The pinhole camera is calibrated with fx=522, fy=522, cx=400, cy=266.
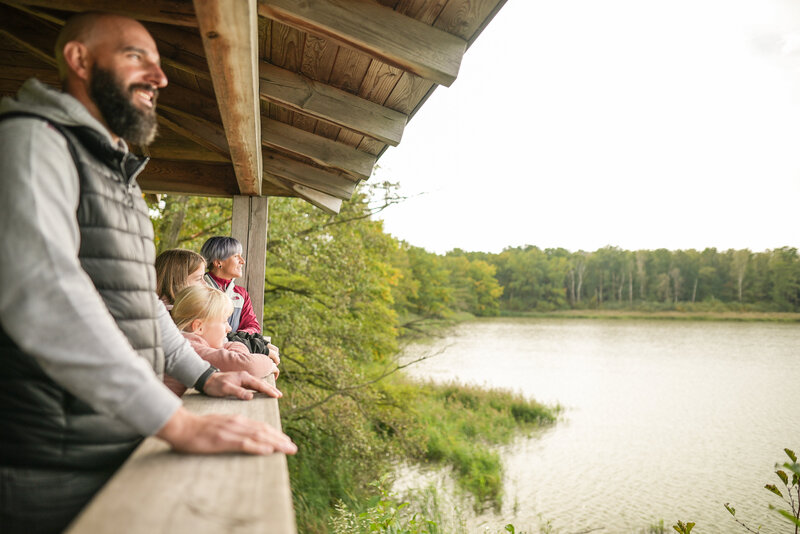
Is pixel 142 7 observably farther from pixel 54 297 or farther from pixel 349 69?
pixel 54 297

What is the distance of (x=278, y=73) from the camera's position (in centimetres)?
259

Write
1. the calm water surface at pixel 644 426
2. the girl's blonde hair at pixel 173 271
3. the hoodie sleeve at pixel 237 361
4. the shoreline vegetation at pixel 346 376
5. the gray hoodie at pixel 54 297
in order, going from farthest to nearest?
1. the calm water surface at pixel 644 426
2. the shoreline vegetation at pixel 346 376
3. the girl's blonde hair at pixel 173 271
4. the hoodie sleeve at pixel 237 361
5. the gray hoodie at pixel 54 297

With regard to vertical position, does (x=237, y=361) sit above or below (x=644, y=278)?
below

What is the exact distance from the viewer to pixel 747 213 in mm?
56406

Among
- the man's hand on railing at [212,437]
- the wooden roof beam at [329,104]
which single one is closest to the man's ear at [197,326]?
the wooden roof beam at [329,104]

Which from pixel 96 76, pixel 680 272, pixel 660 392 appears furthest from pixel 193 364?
pixel 680 272

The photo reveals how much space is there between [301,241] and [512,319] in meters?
42.5

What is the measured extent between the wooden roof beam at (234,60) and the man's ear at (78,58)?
0.32 meters

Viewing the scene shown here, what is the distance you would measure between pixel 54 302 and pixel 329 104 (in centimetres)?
205

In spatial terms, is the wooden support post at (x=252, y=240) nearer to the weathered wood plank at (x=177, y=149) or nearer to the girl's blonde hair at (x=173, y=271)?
the weathered wood plank at (x=177, y=149)

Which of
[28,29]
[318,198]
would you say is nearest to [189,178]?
[318,198]

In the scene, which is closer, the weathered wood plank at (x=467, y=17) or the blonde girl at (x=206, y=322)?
the weathered wood plank at (x=467, y=17)

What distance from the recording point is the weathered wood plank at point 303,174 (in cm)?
401

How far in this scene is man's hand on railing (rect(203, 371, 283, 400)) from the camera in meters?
1.46
